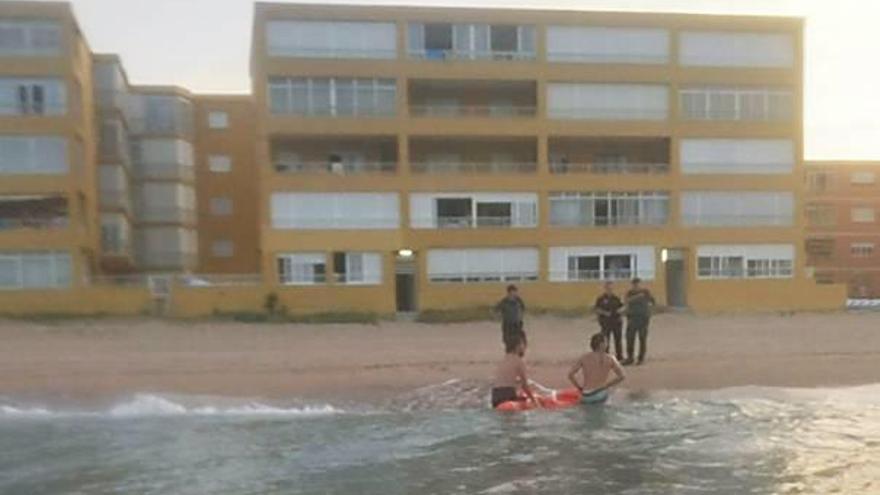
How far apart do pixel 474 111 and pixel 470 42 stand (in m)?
3.50

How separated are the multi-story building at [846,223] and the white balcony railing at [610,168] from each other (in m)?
32.2

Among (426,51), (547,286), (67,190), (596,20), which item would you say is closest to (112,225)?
(67,190)

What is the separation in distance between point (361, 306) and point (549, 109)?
45.5ft

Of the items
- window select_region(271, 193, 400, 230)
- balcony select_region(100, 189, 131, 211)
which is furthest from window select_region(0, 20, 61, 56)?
window select_region(271, 193, 400, 230)

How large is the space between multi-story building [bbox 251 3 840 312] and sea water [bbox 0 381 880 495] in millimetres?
25650

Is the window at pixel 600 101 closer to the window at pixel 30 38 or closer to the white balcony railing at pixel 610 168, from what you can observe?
the white balcony railing at pixel 610 168

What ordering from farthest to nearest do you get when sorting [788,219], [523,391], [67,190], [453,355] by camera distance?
[788,219] < [67,190] < [453,355] < [523,391]

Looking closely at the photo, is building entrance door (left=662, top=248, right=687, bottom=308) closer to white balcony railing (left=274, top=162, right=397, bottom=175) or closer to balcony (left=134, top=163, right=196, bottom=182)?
white balcony railing (left=274, top=162, right=397, bottom=175)

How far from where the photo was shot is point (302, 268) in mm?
43562

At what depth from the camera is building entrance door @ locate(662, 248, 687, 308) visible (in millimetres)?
47116

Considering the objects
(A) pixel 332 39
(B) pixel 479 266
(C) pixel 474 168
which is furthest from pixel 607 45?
(A) pixel 332 39

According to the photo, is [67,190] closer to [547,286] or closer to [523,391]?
[547,286]

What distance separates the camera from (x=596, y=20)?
4722 cm

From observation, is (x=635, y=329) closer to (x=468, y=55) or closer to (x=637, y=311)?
(x=637, y=311)
